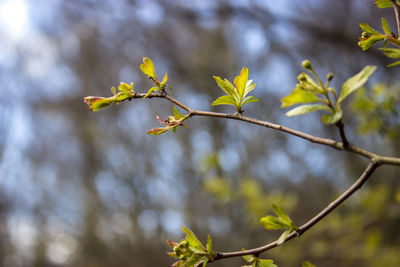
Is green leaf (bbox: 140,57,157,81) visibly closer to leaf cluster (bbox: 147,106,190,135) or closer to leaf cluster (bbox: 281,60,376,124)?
leaf cluster (bbox: 147,106,190,135)

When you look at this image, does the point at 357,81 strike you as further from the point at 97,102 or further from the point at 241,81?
the point at 97,102

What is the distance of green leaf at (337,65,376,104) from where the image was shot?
35 cm

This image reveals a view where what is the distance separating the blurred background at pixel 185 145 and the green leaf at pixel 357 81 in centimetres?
79

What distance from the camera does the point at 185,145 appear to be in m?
3.80

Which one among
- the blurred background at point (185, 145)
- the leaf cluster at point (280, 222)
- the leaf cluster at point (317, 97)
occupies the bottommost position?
the leaf cluster at point (280, 222)

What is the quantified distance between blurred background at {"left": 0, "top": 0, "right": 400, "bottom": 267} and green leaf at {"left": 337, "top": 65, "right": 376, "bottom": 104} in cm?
79

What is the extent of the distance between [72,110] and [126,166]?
1.86 metres

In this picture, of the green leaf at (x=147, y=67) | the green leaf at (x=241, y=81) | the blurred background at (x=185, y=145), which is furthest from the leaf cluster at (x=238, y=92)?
the blurred background at (x=185, y=145)

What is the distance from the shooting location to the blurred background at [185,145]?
1.78 m

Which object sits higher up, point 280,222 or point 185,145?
point 185,145

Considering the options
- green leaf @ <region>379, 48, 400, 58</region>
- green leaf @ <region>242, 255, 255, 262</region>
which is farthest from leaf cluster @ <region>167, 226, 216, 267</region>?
green leaf @ <region>379, 48, 400, 58</region>

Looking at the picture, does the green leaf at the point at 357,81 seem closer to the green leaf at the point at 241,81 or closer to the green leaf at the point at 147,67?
the green leaf at the point at 241,81

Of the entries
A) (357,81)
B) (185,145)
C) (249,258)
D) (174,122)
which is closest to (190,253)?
(249,258)

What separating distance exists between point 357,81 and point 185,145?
11.3ft
